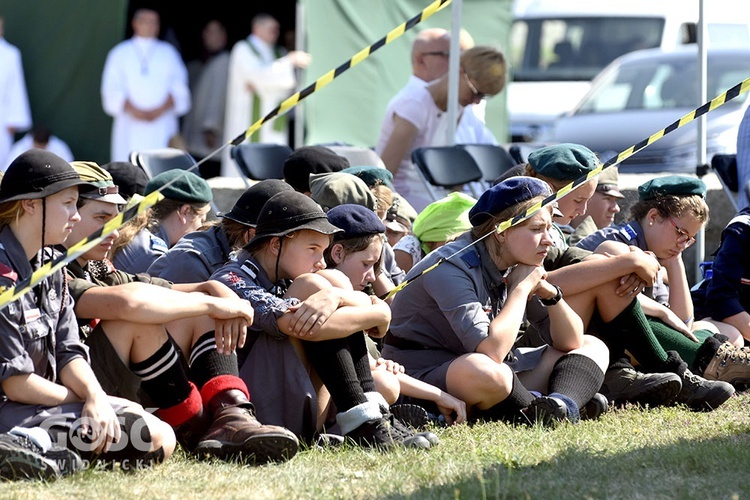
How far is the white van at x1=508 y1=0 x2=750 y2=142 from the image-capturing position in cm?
1608

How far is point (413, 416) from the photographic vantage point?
17.8ft

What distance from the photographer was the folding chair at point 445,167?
866 cm

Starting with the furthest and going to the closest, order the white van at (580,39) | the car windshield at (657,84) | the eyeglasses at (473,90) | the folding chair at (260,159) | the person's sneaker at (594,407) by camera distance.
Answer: the white van at (580,39), the car windshield at (657,84), the eyeglasses at (473,90), the folding chair at (260,159), the person's sneaker at (594,407)

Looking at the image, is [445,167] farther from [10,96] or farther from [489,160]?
[10,96]

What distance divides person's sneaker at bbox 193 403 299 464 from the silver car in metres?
7.94

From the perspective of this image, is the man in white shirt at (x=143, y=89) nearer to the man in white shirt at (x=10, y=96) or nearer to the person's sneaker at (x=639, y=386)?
the man in white shirt at (x=10, y=96)

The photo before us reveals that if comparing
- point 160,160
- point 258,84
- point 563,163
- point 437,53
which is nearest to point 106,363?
point 563,163

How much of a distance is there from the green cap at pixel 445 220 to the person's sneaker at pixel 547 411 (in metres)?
1.36

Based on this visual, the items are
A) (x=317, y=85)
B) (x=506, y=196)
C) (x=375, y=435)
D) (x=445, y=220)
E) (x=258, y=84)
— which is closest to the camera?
(x=375, y=435)

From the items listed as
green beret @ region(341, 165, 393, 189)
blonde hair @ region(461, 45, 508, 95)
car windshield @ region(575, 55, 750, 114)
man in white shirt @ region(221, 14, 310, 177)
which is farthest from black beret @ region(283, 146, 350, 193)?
car windshield @ region(575, 55, 750, 114)

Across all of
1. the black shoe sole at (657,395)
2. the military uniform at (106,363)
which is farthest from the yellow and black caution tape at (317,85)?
the black shoe sole at (657,395)

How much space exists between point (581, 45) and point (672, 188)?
10.4 metres

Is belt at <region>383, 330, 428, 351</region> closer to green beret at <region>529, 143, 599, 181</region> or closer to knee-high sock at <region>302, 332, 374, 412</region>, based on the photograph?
knee-high sock at <region>302, 332, 374, 412</region>

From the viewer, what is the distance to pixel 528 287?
5.45 meters
